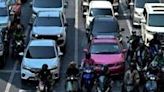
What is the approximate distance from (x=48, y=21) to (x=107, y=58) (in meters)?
6.36

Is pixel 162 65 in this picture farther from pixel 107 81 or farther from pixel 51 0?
pixel 51 0

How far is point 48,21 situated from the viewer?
1234 inches

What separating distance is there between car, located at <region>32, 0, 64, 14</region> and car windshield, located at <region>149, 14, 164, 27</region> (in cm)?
626

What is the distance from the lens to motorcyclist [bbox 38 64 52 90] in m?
23.3

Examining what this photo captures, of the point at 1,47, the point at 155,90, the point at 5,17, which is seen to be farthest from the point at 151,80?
the point at 5,17

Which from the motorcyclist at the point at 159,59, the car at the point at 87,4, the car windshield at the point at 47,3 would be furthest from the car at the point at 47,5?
the motorcyclist at the point at 159,59

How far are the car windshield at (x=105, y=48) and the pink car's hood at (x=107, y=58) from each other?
0.38 m

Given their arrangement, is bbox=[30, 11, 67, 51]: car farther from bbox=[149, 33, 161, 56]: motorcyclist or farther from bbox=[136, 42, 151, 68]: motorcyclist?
bbox=[149, 33, 161, 56]: motorcyclist

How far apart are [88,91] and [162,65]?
3.25m

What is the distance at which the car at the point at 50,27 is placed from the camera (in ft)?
97.6

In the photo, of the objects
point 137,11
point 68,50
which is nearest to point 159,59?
point 68,50

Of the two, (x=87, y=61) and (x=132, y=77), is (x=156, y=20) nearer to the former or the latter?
(x=87, y=61)

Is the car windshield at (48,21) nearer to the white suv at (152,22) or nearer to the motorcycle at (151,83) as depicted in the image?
the white suv at (152,22)

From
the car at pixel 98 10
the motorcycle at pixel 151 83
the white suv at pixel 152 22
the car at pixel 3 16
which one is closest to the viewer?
the motorcycle at pixel 151 83
